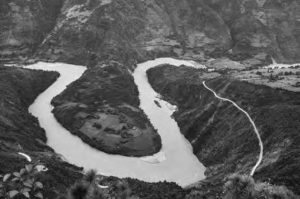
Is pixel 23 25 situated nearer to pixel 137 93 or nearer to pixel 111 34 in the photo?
pixel 111 34

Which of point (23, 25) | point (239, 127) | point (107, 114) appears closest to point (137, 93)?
point (107, 114)

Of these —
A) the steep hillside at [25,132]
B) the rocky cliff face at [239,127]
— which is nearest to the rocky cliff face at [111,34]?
the steep hillside at [25,132]

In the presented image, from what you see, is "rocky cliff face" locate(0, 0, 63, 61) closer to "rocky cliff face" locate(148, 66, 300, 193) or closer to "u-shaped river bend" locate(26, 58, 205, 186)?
"u-shaped river bend" locate(26, 58, 205, 186)

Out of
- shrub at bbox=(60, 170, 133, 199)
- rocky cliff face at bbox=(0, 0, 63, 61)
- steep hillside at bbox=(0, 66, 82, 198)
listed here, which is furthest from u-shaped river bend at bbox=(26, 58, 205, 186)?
shrub at bbox=(60, 170, 133, 199)

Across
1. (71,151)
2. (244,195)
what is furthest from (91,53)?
(244,195)

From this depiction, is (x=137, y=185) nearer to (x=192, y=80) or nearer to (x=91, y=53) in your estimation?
(x=192, y=80)

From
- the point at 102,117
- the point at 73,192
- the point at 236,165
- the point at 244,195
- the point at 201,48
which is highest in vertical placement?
the point at 73,192

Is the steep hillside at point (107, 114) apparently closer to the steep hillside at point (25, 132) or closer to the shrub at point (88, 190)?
the steep hillside at point (25, 132)
